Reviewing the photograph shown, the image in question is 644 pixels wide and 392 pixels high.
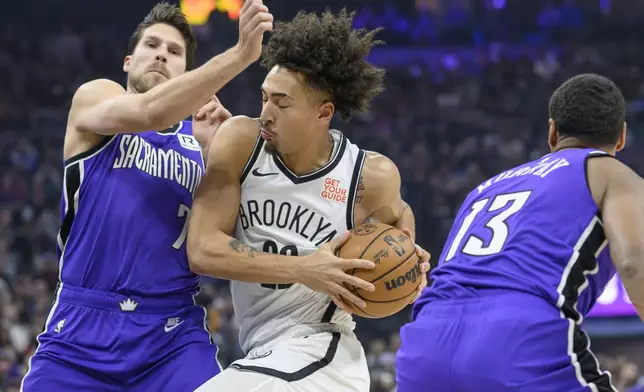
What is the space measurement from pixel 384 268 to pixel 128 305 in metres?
1.11

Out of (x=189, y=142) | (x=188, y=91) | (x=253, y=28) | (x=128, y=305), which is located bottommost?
(x=128, y=305)

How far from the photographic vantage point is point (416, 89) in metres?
17.0

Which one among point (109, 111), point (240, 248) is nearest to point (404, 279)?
point (240, 248)

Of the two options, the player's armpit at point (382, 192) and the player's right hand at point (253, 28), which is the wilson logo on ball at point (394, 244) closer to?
the player's armpit at point (382, 192)

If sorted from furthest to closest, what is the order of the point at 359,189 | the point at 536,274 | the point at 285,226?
the point at 359,189 → the point at 285,226 → the point at 536,274

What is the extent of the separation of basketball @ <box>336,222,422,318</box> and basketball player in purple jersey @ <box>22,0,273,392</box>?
78cm

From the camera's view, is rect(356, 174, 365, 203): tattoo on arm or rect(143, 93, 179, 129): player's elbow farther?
rect(356, 174, 365, 203): tattoo on arm

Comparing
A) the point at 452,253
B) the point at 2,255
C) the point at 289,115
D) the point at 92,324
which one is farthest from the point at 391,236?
the point at 2,255

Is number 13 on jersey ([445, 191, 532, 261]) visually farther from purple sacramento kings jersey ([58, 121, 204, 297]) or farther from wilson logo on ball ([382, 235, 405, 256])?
purple sacramento kings jersey ([58, 121, 204, 297])

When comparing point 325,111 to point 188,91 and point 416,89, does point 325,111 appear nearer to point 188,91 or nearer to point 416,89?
point 188,91

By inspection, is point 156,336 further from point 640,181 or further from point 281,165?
point 640,181

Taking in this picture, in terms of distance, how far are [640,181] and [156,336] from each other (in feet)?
6.71

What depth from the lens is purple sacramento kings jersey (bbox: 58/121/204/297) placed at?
12.5 feet

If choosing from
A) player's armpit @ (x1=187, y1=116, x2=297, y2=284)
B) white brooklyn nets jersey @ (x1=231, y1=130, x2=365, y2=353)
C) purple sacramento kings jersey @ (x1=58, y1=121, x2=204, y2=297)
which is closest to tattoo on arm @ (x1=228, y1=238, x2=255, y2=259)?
player's armpit @ (x1=187, y1=116, x2=297, y2=284)
